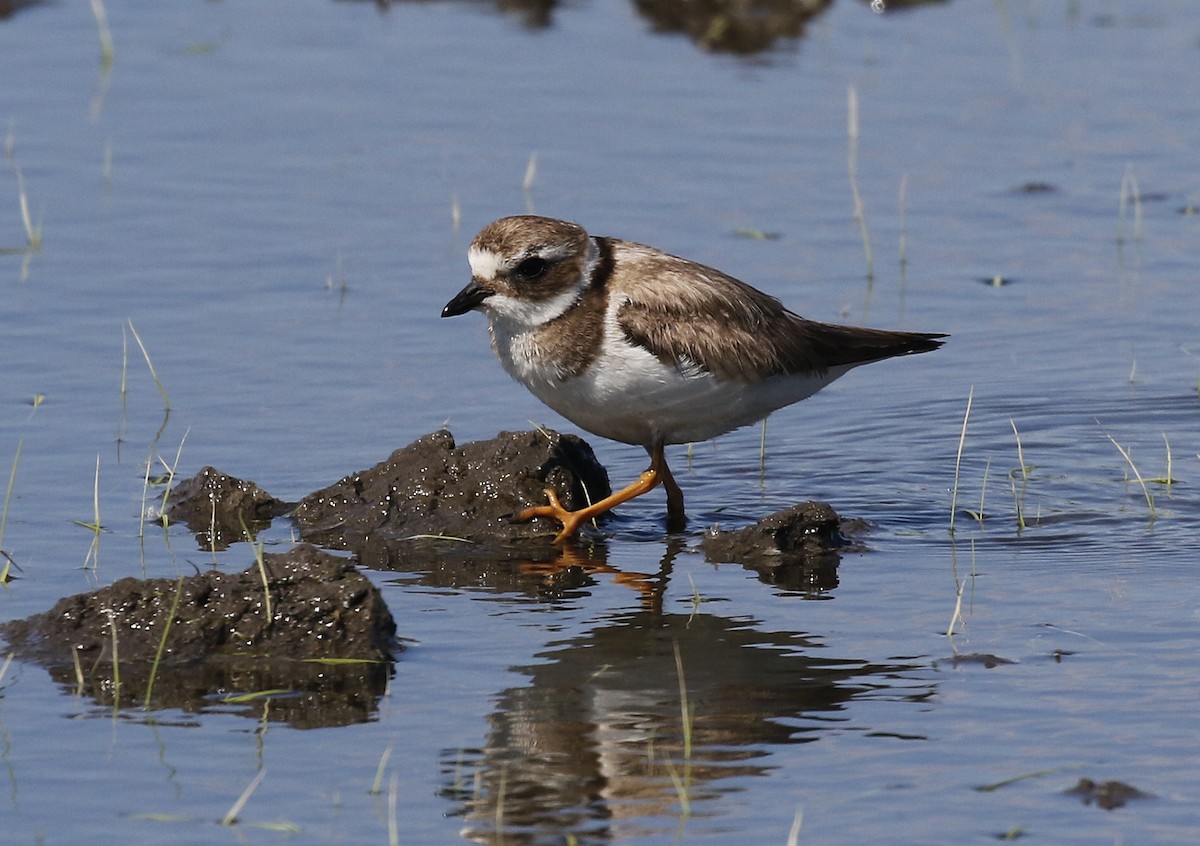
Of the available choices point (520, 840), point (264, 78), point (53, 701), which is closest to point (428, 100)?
point (264, 78)

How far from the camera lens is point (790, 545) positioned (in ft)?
29.6

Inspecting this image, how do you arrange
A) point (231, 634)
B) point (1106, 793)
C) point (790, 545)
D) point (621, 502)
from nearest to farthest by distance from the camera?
point (1106, 793), point (231, 634), point (790, 545), point (621, 502)

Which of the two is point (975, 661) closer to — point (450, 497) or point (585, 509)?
point (585, 509)

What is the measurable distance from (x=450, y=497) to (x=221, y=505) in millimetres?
1111

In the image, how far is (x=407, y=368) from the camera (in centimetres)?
1158

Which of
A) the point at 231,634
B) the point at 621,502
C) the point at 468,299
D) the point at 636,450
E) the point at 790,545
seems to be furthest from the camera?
the point at 636,450

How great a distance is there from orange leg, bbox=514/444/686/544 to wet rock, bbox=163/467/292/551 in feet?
4.11

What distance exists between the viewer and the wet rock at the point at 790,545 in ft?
29.2

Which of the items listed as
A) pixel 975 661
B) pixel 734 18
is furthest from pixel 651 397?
pixel 734 18

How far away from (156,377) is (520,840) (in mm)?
5434

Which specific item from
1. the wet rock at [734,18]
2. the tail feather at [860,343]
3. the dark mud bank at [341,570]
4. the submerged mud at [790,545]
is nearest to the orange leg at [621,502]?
the dark mud bank at [341,570]

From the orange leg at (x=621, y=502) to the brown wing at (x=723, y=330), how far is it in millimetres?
589

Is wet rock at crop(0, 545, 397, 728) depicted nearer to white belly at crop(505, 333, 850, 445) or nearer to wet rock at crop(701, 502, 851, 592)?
white belly at crop(505, 333, 850, 445)

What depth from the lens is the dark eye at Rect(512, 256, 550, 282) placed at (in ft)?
29.3
